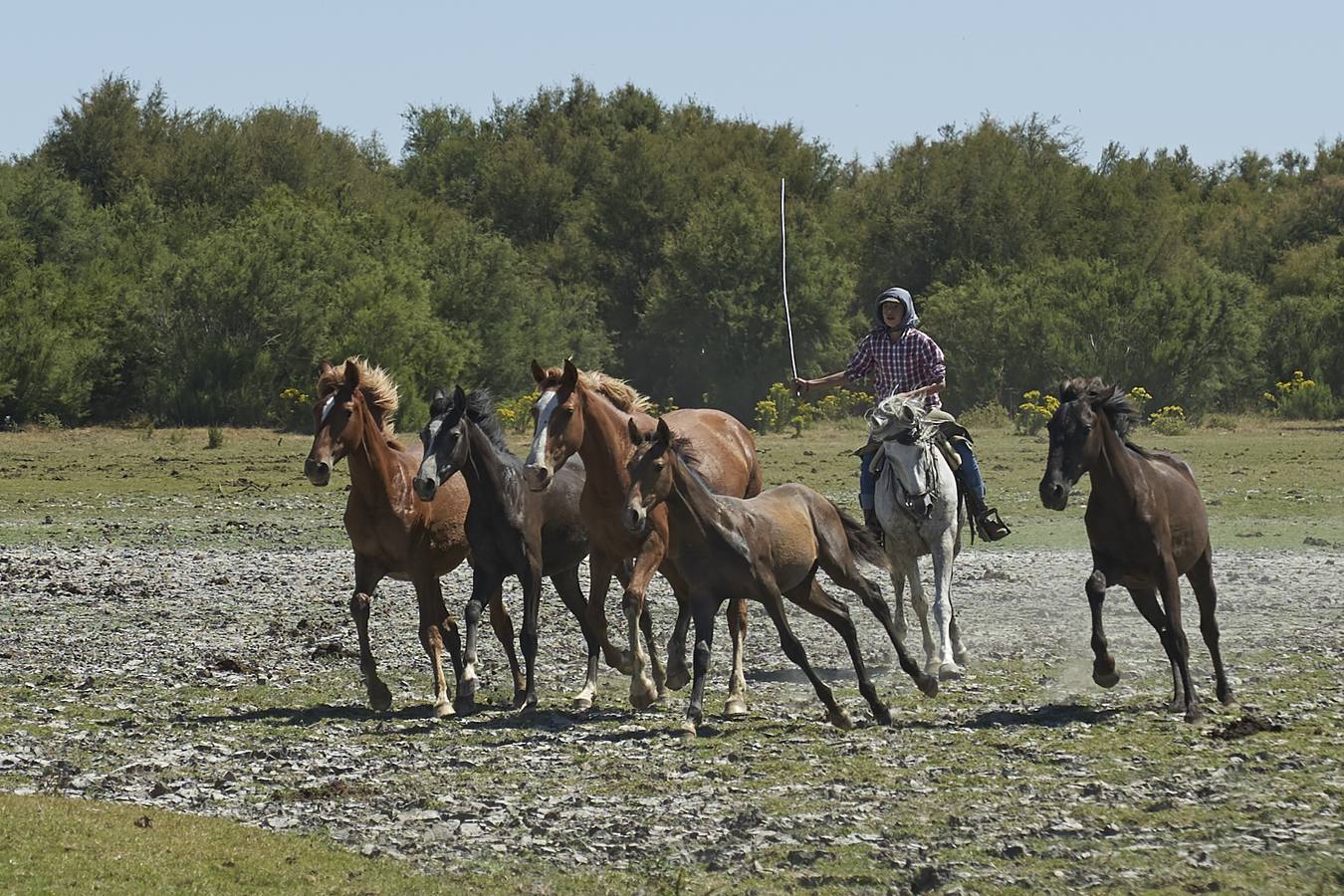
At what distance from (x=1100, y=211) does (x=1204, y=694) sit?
6625cm

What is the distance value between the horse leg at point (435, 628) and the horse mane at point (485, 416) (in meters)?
1.03

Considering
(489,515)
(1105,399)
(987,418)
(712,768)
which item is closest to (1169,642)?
(1105,399)

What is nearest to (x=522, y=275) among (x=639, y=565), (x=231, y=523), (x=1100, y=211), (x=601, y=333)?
(x=601, y=333)

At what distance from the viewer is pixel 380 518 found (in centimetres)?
1263

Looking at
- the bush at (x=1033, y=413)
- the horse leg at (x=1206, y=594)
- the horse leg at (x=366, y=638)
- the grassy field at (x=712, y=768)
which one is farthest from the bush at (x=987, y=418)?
the horse leg at (x=366, y=638)

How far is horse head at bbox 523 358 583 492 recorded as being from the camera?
38.9ft

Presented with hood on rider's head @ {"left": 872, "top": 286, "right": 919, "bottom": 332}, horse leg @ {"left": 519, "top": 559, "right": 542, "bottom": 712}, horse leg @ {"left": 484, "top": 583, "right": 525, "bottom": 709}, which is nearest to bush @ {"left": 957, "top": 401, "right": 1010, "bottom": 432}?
hood on rider's head @ {"left": 872, "top": 286, "right": 919, "bottom": 332}

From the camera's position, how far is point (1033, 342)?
5881cm

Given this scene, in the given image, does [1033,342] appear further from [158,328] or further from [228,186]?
[228,186]

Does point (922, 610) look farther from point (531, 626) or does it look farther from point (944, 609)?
point (531, 626)

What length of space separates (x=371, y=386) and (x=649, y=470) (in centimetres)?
273

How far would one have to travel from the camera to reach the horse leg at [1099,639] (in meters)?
11.8

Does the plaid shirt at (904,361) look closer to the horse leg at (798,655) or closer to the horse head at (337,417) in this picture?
the horse leg at (798,655)

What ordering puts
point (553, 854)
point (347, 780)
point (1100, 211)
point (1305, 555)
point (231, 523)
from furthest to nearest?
point (1100, 211)
point (231, 523)
point (1305, 555)
point (347, 780)
point (553, 854)
